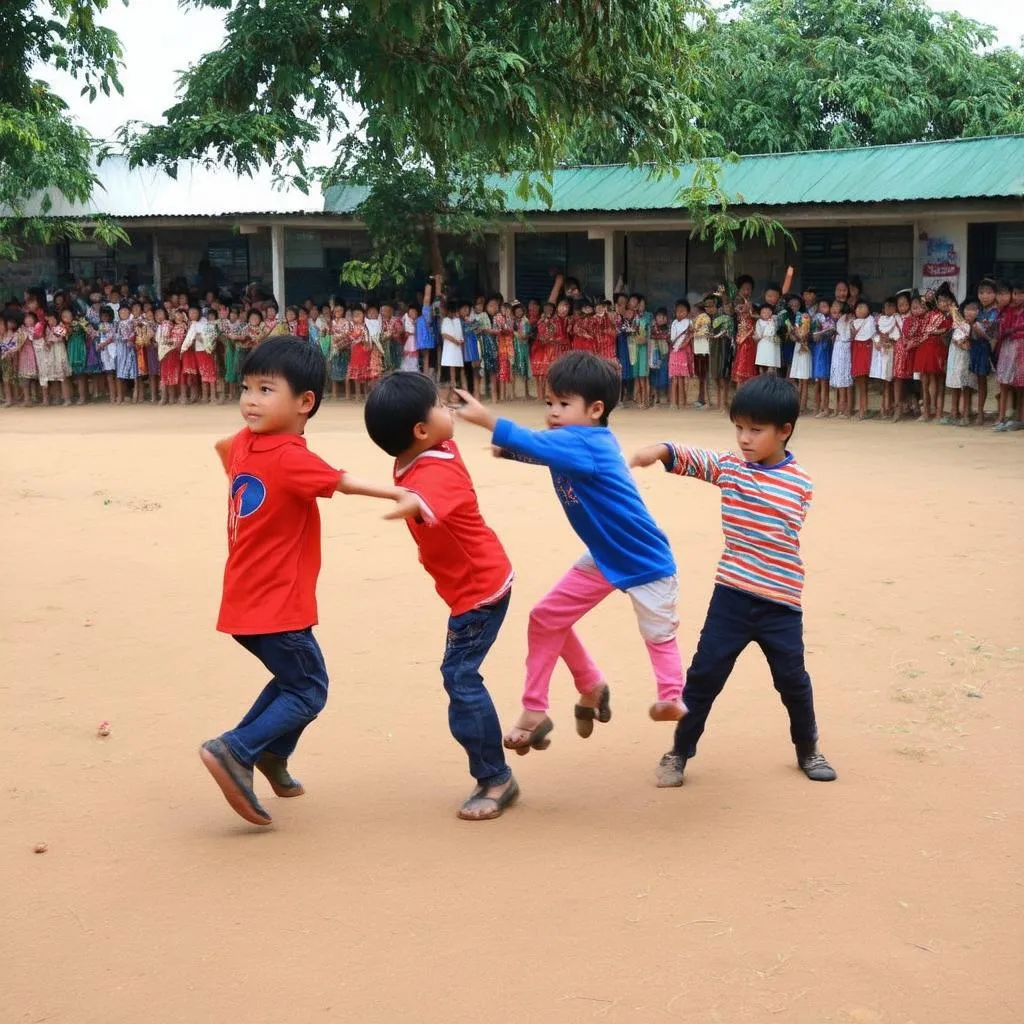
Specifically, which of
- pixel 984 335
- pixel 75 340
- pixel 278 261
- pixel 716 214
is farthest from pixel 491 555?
pixel 278 261

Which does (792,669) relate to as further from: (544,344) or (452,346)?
(452,346)

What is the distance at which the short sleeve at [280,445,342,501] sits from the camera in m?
3.56

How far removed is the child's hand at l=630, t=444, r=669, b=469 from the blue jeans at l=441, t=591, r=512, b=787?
0.54 m

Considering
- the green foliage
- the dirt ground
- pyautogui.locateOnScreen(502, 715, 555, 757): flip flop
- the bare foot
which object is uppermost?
the green foliage

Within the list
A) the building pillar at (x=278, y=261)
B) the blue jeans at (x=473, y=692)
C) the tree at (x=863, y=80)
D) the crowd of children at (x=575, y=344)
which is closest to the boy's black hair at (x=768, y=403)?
the blue jeans at (x=473, y=692)

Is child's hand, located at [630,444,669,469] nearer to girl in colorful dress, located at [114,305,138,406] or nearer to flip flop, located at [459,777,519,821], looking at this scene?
flip flop, located at [459,777,519,821]

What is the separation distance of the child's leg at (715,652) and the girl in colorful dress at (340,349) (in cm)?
1405

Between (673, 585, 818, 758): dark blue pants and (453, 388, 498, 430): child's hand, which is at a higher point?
(453, 388, 498, 430): child's hand

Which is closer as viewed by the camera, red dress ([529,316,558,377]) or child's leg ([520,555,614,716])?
child's leg ([520,555,614,716])

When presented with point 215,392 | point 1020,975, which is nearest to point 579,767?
point 1020,975

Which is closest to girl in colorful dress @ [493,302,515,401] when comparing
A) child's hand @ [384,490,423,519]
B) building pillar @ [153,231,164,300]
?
building pillar @ [153,231,164,300]

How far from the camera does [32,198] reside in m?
19.8

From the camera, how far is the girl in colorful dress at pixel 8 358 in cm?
1866

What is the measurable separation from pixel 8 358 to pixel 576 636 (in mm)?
16560
